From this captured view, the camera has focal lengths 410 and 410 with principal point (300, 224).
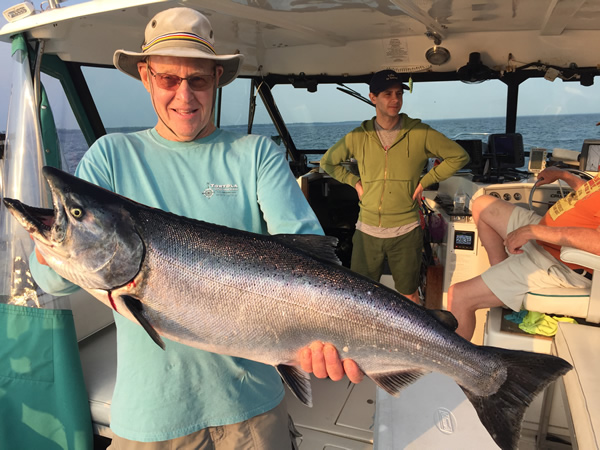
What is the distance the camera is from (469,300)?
3436 millimetres

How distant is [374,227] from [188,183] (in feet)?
10.1

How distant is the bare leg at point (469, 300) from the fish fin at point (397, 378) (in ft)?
6.32

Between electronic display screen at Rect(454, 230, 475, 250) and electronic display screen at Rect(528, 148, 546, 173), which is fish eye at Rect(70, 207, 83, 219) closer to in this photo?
electronic display screen at Rect(454, 230, 475, 250)

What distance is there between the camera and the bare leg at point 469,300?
3322 mm

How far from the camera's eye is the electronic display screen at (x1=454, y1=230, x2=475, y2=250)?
4094 millimetres

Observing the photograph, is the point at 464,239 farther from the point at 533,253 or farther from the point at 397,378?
the point at 397,378

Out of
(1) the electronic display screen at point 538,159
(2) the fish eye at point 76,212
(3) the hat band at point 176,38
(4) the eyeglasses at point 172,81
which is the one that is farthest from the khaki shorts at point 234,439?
(1) the electronic display screen at point 538,159

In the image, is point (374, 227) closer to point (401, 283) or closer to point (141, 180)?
point (401, 283)

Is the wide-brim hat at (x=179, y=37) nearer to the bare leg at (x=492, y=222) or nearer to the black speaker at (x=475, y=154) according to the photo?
the bare leg at (x=492, y=222)

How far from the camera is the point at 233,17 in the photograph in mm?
3934

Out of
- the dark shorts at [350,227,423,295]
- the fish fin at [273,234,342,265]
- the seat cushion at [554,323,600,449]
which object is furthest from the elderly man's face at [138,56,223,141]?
the dark shorts at [350,227,423,295]

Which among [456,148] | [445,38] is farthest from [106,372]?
[445,38]

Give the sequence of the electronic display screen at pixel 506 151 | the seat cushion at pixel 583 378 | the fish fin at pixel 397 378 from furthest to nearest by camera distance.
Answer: the electronic display screen at pixel 506 151, the seat cushion at pixel 583 378, the fish fin at pixel 397 378

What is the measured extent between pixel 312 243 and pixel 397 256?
9.87 ft
